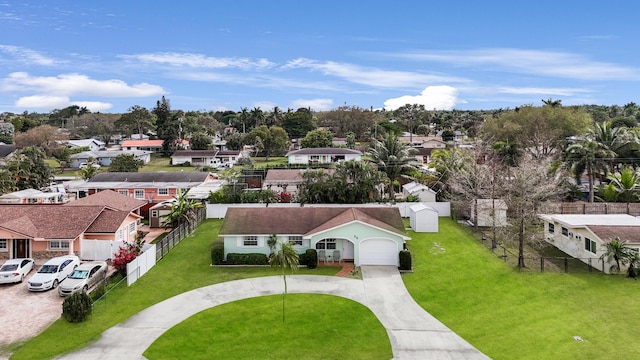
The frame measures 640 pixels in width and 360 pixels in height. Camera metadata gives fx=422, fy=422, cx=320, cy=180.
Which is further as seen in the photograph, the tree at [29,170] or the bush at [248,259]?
the tree at [29,170]

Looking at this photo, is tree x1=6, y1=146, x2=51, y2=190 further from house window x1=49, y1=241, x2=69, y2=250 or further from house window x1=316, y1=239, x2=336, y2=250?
house window x1=316, y1=239, x2=336, y2=250

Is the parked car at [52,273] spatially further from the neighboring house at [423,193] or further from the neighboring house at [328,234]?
the neighboring house at [423,193]

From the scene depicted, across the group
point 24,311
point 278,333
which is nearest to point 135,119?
point 24,311

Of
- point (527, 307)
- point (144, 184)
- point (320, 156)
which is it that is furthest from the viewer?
point (320, 156)

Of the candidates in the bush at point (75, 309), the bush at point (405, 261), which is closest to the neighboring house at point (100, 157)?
the bush at point (75, 309)

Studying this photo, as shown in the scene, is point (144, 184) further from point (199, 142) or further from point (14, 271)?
point (199, 142)

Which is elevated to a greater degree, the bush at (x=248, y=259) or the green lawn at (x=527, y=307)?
the bush at (x=248, y=259)
